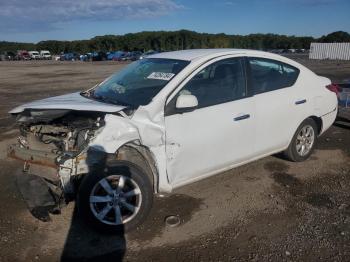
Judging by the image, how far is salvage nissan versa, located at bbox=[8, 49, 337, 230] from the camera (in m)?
3.79

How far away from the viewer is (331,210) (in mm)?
4309

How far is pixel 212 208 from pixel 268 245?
96 cm

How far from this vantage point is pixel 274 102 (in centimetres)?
492

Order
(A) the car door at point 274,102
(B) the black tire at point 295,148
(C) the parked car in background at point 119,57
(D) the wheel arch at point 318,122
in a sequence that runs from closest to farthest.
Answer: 1. (A) the car door at point 274,102
2. (B) the black tire at point 295,148
3. (D) the wheel arch at point 318,122
4. (C) the parked car in background at point 119,57

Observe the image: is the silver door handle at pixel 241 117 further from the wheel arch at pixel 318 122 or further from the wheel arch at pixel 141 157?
the wheel arch at pixel 318 122

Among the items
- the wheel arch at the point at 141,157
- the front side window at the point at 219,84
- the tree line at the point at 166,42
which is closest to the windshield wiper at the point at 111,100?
the wheel arch at the point at 141,157

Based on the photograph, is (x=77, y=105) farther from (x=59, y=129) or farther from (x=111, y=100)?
(x=111, y=100)

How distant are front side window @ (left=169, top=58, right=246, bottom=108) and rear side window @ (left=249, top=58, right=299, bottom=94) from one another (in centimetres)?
21

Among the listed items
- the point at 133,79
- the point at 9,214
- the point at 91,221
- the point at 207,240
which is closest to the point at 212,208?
the point at 207,240

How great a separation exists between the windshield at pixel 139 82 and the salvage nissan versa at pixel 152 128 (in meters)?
0.02

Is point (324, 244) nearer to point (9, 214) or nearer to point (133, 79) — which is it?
point (133, 79)

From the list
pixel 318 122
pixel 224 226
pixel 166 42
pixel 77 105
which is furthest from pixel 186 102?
pixel 166 42

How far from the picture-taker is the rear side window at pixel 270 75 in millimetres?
4824

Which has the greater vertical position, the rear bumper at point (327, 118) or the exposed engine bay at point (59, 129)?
the exposed engine bay at point (59, 129)
